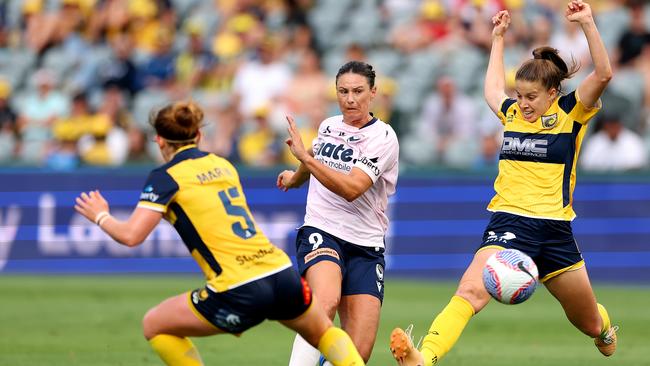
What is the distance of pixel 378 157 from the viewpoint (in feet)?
27.3

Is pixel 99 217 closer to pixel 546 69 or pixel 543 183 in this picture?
pixel 543 183

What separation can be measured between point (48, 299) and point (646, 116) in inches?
343

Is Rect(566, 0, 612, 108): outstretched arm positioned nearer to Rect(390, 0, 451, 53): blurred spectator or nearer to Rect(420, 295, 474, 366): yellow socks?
→ Rect(420, 295, 474, 366): yellow socks

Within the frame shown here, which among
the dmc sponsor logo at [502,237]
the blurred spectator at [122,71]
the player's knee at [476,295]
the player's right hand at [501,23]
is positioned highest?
the player's right hand at [501,23]

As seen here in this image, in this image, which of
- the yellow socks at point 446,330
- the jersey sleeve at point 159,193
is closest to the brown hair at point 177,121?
the jersey sleeve at point 159,193

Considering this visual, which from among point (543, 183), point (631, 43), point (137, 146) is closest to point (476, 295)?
point (543, 183)

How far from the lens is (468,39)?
60.6 ft

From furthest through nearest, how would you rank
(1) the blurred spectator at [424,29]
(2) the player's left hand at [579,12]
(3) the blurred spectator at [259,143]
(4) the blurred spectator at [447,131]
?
(1) the blurred spectator at [424,29]
(3) the blurred spectator at [259,143]
(4) the blurred spectator at [447,131]
(2) the player's left hand at [579,12]

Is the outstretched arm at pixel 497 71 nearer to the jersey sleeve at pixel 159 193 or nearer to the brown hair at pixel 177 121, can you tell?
the brown hair at pixel 177 121

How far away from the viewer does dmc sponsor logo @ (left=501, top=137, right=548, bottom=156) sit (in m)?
8.32

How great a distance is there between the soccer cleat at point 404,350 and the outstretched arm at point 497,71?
2082 mm

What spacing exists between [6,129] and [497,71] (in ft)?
40.3

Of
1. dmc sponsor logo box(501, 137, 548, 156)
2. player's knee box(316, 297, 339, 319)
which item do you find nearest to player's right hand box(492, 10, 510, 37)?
dmc sponsor logo box(501, 137, 548, 156)

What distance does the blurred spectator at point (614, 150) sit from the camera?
16484mm
